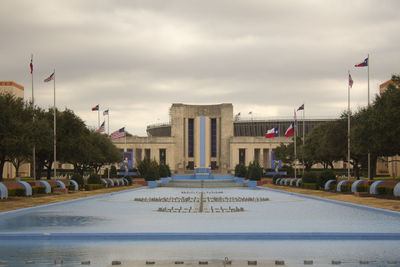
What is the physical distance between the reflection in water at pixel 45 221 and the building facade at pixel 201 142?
344 feet

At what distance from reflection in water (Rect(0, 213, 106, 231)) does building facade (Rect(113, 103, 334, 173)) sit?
105 metres

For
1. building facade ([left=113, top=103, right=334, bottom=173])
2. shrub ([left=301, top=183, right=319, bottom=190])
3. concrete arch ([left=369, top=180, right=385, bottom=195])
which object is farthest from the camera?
building facade ([left=113, top=103, right=334, bottom=173])

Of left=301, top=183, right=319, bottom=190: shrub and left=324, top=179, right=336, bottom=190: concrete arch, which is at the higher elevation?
left=324, top=179, right=336, bottom=190: concrete arch

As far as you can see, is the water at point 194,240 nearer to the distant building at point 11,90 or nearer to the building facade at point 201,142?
the distant building at point 11,90

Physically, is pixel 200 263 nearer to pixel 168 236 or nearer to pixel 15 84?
pixel 168 236

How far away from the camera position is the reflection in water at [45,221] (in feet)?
59.4

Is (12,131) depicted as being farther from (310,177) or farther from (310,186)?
(310,177)

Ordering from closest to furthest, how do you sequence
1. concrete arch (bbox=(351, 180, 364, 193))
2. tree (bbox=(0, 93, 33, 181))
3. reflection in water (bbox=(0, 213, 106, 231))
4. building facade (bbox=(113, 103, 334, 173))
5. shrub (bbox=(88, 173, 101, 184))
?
reflection in water (bbox=(0, 213, 106, 231)) → tree (bbox=(0, 93, 33, 181)) → concrete arch (bbox=(351, 180, 364, 193)) → shrub (bbox=(88, 173, 101, 184)) → building facade (bbox=(113, 103, 334, 173))

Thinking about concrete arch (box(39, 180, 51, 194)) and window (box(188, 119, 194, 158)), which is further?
window (box(188, 119, 194, 158))

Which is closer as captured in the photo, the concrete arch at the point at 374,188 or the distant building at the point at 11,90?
the concrete arch at the point at 374,188

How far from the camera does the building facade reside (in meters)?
130

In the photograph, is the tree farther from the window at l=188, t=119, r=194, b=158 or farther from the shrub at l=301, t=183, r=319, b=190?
the window at l=188, t=119, r=194, b=158

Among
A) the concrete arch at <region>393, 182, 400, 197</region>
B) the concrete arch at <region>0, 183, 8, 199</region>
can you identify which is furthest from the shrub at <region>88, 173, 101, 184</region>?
the concrete arch at <region>393, 182, 400, 197</region>

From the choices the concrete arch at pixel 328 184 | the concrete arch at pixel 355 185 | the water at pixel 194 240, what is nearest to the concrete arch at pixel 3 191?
the water at pixel 194 240
